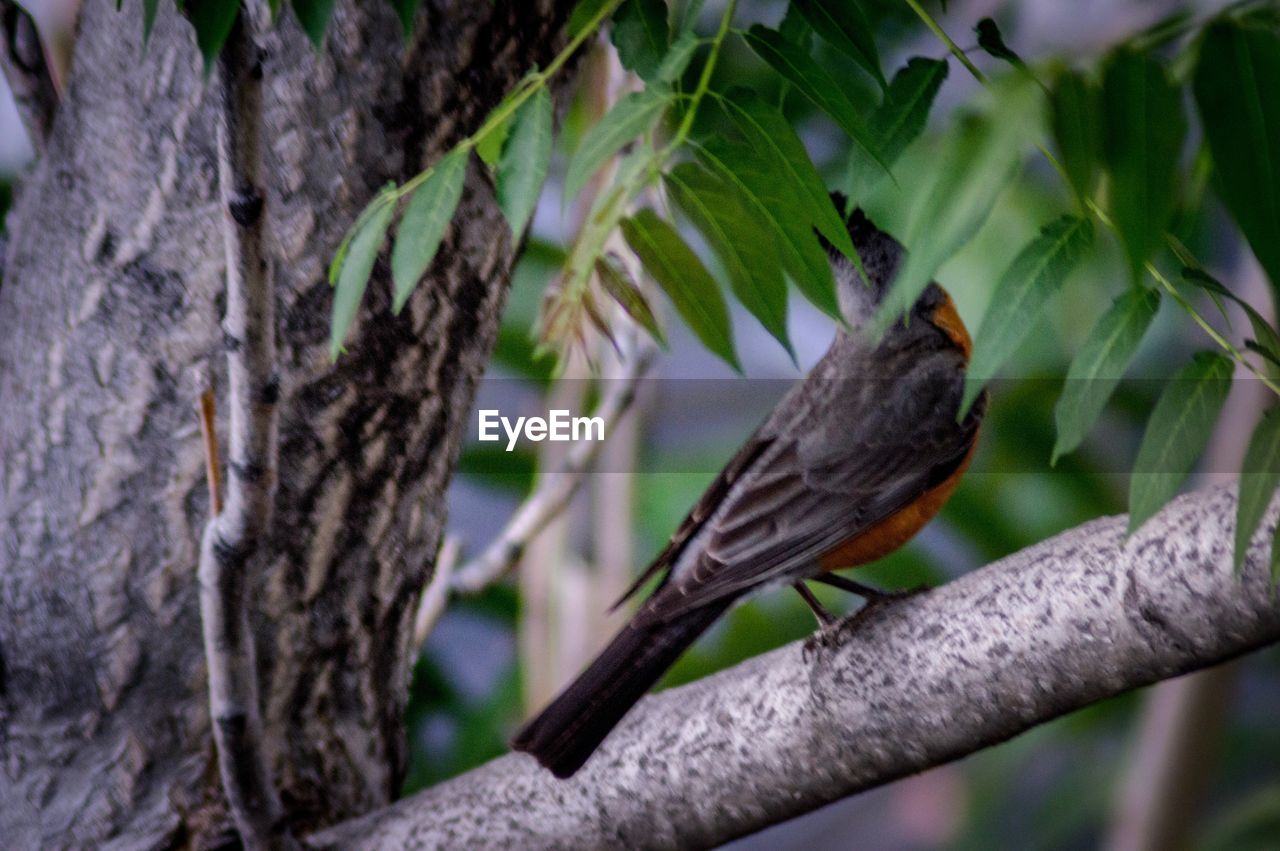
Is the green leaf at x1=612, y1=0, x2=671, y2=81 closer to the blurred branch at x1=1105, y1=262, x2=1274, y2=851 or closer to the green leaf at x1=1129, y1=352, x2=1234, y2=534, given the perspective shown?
the green leaf at x1=1129, y1=352, x2=1234, y2=534

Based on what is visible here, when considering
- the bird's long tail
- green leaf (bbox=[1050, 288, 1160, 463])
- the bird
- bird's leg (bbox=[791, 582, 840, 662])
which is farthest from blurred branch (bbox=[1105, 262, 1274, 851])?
green leaf (bbox=[1050, 288, 1160, 463])

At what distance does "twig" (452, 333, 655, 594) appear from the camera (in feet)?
4.32

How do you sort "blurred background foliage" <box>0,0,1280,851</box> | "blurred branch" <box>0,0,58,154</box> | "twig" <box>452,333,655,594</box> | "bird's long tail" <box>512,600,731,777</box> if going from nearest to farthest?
"bird's long tail" <box>512,600,731,777</box>
"blurred branch" <box>0,0,58,154</box>
"twig" <box>452,333,655,594</box>
"blurred background foliage" <box>0,0,1280,851</box>

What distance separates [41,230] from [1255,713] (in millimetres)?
2969

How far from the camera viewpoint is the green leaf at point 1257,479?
683 mm

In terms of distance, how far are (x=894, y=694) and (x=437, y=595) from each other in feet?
2.19

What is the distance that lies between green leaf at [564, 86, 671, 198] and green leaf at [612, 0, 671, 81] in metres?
0.05

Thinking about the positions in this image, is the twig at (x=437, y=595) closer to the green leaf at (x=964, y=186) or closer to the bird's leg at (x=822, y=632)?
the bird's leg at (x=822, y=632)

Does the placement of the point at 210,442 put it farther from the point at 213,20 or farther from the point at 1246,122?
the point at 1246,122

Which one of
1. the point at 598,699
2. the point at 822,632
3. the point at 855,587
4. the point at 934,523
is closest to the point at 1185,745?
the point at 934,523

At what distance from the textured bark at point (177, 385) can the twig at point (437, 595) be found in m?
0.22

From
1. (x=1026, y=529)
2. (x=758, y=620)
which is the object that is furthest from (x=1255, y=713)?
(x=758, y=620)

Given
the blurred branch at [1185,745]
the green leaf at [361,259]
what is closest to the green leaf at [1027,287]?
the green leaf at [361,259]

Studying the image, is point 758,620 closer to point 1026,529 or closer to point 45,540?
point 1026,529
